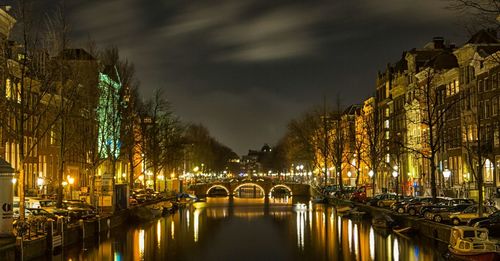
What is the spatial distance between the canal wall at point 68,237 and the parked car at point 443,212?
26.9 m

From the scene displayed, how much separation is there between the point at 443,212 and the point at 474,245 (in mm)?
17185

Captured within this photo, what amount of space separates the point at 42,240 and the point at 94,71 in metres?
28.8

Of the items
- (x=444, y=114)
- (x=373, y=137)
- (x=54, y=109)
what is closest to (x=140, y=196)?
(x=54, y=109)

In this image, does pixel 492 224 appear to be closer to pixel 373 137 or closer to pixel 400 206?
pixel 400 206

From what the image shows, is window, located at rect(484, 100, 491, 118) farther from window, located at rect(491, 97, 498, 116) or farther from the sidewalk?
the sidewalk

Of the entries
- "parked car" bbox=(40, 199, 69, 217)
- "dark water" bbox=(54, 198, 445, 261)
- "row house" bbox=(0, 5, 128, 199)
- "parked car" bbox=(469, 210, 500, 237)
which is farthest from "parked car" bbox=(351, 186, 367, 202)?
"parked car" bbox=(469, 210, 500, 237)

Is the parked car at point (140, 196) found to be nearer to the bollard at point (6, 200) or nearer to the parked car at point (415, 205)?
the parked car at point (415, 205)

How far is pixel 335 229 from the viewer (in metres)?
69.1

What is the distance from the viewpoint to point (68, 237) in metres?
49.7

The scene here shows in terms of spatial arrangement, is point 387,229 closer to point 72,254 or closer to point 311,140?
point 72,254

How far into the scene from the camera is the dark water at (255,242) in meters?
48.5

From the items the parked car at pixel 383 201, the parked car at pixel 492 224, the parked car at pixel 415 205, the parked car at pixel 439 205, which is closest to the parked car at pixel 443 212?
the parked car at pixel 439 205

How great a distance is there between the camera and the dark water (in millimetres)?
48500

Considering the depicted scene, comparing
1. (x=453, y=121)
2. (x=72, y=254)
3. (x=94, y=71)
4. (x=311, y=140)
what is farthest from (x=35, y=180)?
(x=311, y=140)
